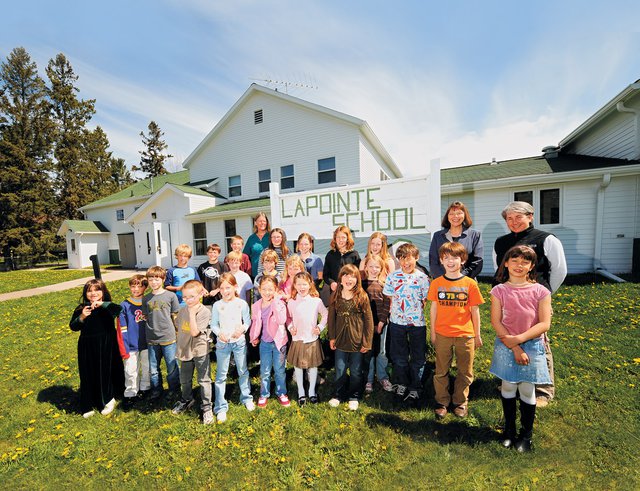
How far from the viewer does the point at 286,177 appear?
1477 cm

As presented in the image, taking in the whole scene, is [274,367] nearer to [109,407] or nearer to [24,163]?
[109,407]

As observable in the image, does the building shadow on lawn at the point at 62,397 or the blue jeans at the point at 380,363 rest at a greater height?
the blue jeans at the point at 380,363

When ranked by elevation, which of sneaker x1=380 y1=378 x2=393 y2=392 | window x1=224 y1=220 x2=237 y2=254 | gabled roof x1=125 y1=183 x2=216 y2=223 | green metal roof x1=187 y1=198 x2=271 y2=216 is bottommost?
sneaker x1=380 y1=378 x2=393 y2=392

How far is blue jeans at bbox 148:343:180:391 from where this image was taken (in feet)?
12.0

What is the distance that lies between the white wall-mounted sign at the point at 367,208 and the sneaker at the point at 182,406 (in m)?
3.37

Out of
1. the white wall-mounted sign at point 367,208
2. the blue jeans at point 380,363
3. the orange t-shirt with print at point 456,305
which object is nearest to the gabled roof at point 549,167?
the white wall-mounted sign at point 367,208

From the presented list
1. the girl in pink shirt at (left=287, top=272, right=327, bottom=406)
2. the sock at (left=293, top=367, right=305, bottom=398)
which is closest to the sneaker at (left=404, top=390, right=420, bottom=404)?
the girl in pink shirt at (left=287, top=272, right=327, bottom=406)

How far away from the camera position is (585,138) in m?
12.1

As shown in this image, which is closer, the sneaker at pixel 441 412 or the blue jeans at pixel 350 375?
the sneaker at pixel 441 412

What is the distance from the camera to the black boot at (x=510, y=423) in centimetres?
264

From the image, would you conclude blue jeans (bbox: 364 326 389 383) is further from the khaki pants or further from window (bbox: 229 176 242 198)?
window (bbox: 229 176 242 198)

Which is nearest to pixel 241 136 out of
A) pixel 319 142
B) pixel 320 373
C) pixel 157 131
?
pixel 319 142

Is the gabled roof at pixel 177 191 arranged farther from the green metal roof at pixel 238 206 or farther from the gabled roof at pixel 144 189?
the gabled roof at pixel 144 189

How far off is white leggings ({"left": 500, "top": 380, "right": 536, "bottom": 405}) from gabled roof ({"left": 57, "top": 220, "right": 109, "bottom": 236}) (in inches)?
1092
